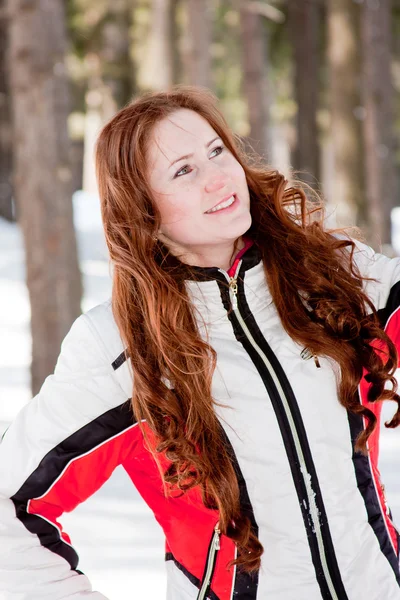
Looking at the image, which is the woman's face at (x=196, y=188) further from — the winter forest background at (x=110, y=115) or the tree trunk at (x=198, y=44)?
the tree trunk at (x=198, y=44)

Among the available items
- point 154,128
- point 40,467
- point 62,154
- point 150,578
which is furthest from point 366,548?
point 62,154

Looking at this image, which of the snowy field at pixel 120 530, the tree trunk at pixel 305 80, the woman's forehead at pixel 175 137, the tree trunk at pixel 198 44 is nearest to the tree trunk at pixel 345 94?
the tree trunk at pixel 305 80

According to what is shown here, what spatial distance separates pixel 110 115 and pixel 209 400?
4.20m

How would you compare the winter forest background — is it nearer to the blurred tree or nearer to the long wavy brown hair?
the blurred tree

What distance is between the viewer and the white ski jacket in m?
2.09

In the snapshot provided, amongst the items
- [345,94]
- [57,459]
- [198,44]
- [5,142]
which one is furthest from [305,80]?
[57,459]

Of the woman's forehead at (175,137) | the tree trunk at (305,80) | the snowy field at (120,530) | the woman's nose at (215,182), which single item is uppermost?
the woman's forehead at (175,137)

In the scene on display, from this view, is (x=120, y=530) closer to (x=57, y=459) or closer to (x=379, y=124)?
(x=57, y=459)

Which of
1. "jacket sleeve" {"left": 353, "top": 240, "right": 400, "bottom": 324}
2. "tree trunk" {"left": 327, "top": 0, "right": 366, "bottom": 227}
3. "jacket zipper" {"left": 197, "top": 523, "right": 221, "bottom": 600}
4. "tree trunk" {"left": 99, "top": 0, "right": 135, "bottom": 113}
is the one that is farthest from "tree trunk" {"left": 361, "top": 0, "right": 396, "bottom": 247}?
"jacket zipper" {"left": 197, "top": 523, "right": 221, "bottom": 600}

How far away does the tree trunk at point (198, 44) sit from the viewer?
11.7 metres

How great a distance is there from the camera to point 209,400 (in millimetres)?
2145

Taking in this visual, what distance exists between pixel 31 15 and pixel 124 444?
3803 millimetres

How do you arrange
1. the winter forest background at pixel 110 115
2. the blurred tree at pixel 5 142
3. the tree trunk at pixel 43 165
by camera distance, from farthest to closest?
the blurred tree at pixel 5 142 → the tree trunk at pixel 43 165 → the winter forest background at pixel 110 115

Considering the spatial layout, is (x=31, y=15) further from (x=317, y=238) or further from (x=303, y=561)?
(x=303, y=561)
